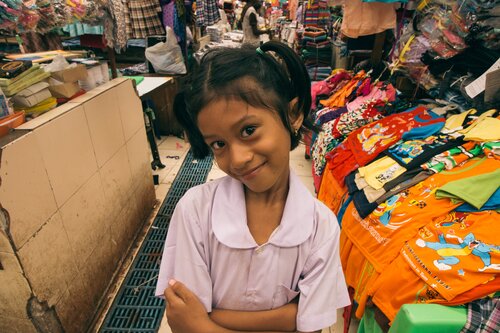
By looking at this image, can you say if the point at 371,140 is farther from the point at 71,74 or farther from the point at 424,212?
the point at 71,74

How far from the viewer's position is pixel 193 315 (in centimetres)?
83

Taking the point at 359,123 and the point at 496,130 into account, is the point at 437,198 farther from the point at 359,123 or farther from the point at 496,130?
the point at 359,123

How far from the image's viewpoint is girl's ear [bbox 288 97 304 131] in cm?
94

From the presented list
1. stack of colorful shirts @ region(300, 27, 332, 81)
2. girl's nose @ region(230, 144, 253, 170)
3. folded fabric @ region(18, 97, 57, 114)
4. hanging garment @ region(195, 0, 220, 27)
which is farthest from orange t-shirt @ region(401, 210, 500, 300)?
hanging garment @ region(195, 0, 220, 27)

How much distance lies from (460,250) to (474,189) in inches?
12.5

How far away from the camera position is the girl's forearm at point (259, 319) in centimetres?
86

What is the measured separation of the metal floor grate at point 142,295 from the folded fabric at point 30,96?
102 cm

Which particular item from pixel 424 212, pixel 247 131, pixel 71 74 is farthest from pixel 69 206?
pixel 424 212

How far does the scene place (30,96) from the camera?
5.12 feet

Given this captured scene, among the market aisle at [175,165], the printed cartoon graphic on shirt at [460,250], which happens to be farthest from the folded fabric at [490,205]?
the market aisle at [175,165]

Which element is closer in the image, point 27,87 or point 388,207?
point 27,87

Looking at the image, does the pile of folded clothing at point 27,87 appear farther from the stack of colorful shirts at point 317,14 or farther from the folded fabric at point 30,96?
the stack of colorful shirts at point 317,14

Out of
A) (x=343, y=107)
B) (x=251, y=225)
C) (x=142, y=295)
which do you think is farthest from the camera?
(x=343, y=107)

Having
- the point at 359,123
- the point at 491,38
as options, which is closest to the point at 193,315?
the point at 491,38
